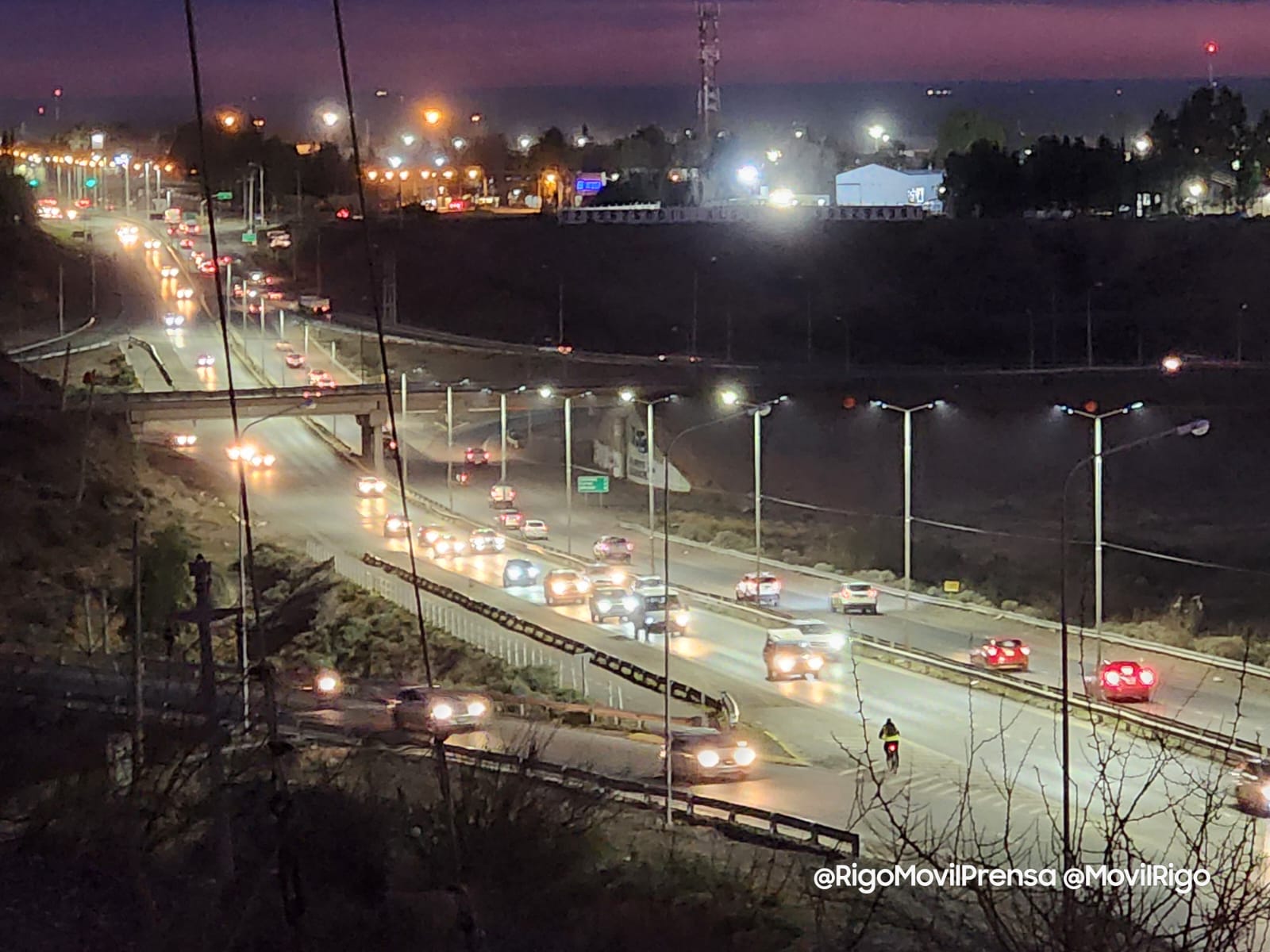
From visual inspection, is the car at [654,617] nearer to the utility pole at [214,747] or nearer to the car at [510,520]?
the car at [510,520]

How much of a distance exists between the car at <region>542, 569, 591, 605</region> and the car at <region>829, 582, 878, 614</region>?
5.09 m

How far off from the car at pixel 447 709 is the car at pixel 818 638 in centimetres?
617

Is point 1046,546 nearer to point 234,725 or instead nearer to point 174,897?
point 234,725

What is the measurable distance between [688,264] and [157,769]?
80.8 meters

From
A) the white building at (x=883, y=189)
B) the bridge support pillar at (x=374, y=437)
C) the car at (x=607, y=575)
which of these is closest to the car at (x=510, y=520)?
the car at (x=607, y=575)

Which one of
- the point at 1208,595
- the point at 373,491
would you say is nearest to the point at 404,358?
the point at 373,491

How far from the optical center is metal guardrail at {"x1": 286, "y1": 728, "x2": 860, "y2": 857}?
632 inches

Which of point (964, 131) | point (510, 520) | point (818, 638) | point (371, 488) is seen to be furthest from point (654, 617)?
point (964, 131)

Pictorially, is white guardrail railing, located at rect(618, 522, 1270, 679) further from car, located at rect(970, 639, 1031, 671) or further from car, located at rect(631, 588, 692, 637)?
car, located at rect(631, 588, 692, 637)

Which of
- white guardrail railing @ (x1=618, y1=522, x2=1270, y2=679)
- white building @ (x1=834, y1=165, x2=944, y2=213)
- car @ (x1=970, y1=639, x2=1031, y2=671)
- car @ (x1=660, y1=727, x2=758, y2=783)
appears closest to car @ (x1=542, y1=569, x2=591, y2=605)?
white guardrail railing @ (x1=618, y1=522, x2=1270, y2=679)

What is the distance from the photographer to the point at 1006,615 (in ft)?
113

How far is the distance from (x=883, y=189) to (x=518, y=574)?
8270 cm

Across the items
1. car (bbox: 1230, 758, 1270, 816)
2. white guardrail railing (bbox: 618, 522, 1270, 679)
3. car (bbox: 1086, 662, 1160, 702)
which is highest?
car (bbox: 1230, 758, 1270, 816)

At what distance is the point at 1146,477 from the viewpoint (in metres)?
60.7
